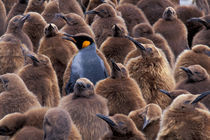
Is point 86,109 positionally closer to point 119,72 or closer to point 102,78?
point 119,72

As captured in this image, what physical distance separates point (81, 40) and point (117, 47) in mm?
539

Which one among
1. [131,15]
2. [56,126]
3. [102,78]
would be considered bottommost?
[131,15]

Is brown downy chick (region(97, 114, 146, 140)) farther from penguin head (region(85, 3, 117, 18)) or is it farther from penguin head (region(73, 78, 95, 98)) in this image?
penguin head (region(85, 3, 117, 18))

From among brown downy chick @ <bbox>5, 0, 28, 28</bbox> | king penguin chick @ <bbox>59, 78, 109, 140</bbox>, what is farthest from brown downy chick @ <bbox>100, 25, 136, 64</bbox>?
brown downy chick @ <bbox>5, 0, 28, 28</bbox>

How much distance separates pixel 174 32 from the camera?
5664 mm

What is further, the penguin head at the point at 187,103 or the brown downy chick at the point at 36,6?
the brown downy chick at the point at 36,6

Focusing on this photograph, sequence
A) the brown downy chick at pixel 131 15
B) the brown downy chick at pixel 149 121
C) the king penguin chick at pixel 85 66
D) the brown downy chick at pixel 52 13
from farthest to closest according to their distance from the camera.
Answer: the brown downy chick at pixel 131 15 < the brown downy chick at pixel 52 13 < the king penguin chick at pixel 85 66 < the brown downy chick at pixel 149 121

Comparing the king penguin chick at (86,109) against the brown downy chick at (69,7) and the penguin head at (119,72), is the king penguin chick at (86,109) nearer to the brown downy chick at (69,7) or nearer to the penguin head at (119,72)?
the penguin head at (119,72)

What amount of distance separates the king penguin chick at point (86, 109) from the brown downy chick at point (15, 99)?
22 cm

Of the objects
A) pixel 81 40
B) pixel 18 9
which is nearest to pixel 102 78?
pixel 81 40

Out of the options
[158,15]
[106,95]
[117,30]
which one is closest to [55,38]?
[117,30]

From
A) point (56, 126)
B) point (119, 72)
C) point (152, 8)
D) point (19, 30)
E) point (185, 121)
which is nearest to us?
point (56, 126)

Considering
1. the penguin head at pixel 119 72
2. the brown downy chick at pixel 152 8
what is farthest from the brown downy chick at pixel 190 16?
the penguin head at pixel 119 72

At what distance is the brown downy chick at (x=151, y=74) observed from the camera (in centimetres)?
410
